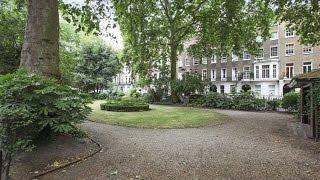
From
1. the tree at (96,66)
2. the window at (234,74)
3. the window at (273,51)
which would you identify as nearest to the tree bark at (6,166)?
the tree at (96,66)

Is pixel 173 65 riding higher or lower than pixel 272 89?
higher

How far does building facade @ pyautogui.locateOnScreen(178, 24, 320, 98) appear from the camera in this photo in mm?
40781

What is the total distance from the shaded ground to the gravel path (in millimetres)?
446

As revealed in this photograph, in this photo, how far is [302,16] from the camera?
1608 centimetres

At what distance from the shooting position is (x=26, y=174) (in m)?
6.46

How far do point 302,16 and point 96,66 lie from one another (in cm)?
3042

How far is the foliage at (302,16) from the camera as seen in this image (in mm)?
15734

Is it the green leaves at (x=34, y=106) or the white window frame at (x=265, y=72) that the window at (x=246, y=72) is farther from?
the green leaves at (x=34, y=106)

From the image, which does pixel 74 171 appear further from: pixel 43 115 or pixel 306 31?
pixel 306 31

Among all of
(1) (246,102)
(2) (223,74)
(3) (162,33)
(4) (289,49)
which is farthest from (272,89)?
(1) (246,102)

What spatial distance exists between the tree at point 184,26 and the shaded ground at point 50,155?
1212cm

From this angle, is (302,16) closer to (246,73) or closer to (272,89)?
(272,89)

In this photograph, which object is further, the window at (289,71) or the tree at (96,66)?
the window at (289,71)

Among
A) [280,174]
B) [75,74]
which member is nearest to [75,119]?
[280,174]
